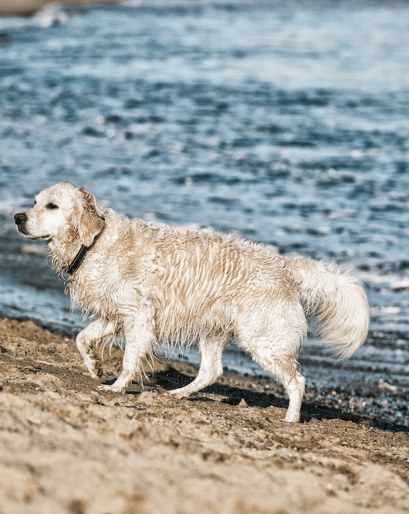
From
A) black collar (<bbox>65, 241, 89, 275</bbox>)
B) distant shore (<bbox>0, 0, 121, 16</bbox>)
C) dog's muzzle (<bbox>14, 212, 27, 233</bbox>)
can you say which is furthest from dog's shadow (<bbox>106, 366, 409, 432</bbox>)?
distant shore (<bbox>0, 0, 121, 16</bbox>)

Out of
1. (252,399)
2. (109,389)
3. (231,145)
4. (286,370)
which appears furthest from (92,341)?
(231,145)

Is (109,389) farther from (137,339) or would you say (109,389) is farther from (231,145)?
(231,145)

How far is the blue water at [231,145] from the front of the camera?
9.88 meters

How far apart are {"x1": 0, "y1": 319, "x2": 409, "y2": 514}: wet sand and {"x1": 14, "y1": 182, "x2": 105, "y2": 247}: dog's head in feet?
3.47

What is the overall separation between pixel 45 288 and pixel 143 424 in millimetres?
5105

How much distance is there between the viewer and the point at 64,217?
6102 millimetres

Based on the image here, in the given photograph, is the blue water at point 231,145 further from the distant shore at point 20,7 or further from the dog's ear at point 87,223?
the distant shore at point 20,7

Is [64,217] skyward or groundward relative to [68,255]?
skyward

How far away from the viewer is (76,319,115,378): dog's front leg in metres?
6.17

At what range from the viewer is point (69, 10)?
49438mm

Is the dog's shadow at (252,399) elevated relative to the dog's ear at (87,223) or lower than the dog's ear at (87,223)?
lower

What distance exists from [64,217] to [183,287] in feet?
3.67

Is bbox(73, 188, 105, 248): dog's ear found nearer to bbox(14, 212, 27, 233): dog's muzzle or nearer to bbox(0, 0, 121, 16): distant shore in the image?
bbox(14, 212, 27, 233): dog's muzzle

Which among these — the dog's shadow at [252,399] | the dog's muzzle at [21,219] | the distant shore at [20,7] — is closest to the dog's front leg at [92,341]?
the dog's shadow at [252,399]
